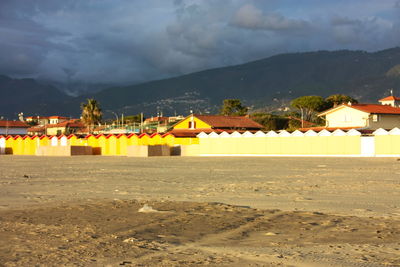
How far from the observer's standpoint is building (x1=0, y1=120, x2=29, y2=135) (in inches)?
5163

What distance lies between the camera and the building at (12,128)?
131150 millimetres

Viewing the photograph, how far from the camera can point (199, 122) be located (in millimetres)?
80688

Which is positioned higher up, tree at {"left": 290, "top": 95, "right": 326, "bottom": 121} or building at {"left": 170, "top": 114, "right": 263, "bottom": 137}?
tree at {"left": 290, "top": 95, "right": 326, "bottom": 121}

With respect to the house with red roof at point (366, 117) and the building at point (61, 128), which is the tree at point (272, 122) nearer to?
the house with red roof at point (366, 117)

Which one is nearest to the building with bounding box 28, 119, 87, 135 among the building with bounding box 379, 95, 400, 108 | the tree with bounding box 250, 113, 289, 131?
the tree with bounding box 250, 113, 289, 131

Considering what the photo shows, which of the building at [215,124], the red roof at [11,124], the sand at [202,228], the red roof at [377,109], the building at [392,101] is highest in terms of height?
the building at [392,101]

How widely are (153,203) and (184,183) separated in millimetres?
7317

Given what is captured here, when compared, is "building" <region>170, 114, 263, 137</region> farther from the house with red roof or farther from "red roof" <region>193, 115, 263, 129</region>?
the house with red roof

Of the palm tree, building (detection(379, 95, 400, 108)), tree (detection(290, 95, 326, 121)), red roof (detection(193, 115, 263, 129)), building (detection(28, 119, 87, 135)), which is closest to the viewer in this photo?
red roof (detection(193, 115, 263, 129))

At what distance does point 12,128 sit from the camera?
133375mm

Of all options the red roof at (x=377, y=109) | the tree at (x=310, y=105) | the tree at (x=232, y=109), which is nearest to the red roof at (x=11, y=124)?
the tree at (x=232, y=109)

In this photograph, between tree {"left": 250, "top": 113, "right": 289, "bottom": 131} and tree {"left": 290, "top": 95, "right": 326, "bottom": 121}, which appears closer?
tree {"left": 250, "top": 113, "right": 289, "bottom": 131}

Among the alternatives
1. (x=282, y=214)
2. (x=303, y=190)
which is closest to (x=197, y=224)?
(x=282, y=214)

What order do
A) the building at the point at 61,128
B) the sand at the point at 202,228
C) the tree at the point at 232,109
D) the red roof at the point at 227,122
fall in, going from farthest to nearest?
1. the building at the point at 61,128
2. the tree at the point at 232,109
3. the red roof at the point at 227,122
4. the sand at the point at 202,228
